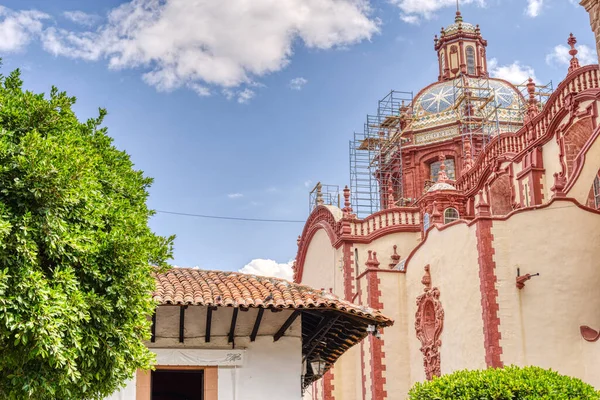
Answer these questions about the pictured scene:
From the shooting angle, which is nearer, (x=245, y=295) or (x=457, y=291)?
(x=245, y=295)

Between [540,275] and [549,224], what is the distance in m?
1.45

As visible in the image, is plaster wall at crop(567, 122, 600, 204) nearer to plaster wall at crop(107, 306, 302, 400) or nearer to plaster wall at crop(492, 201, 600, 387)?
plaster wall at crop(492, 201, 600, 387)

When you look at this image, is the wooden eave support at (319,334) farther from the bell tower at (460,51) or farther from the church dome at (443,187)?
the bell tower at (460,51)

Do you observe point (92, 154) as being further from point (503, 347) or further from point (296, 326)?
point (503, 347)

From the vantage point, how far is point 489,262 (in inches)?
930

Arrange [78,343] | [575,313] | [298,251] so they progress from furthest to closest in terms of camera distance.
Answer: [298,251]
[575,313]
[78,343]

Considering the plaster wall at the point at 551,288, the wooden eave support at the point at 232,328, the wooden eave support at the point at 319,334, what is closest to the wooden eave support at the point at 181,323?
the wooden eave support at the point at 232,328

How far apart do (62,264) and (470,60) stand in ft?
144

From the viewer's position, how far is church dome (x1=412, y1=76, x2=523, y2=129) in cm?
4494

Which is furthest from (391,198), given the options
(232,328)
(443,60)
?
(232,328)

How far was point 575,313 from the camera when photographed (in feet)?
73.8

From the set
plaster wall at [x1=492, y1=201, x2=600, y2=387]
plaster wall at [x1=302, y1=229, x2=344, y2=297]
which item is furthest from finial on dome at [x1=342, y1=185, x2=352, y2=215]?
plaster wall at [x1=492, y1=201, x2=600, y2=387]

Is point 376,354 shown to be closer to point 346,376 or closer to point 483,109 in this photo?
point 346,376

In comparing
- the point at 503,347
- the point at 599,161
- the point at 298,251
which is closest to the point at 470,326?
the point at 503,347
